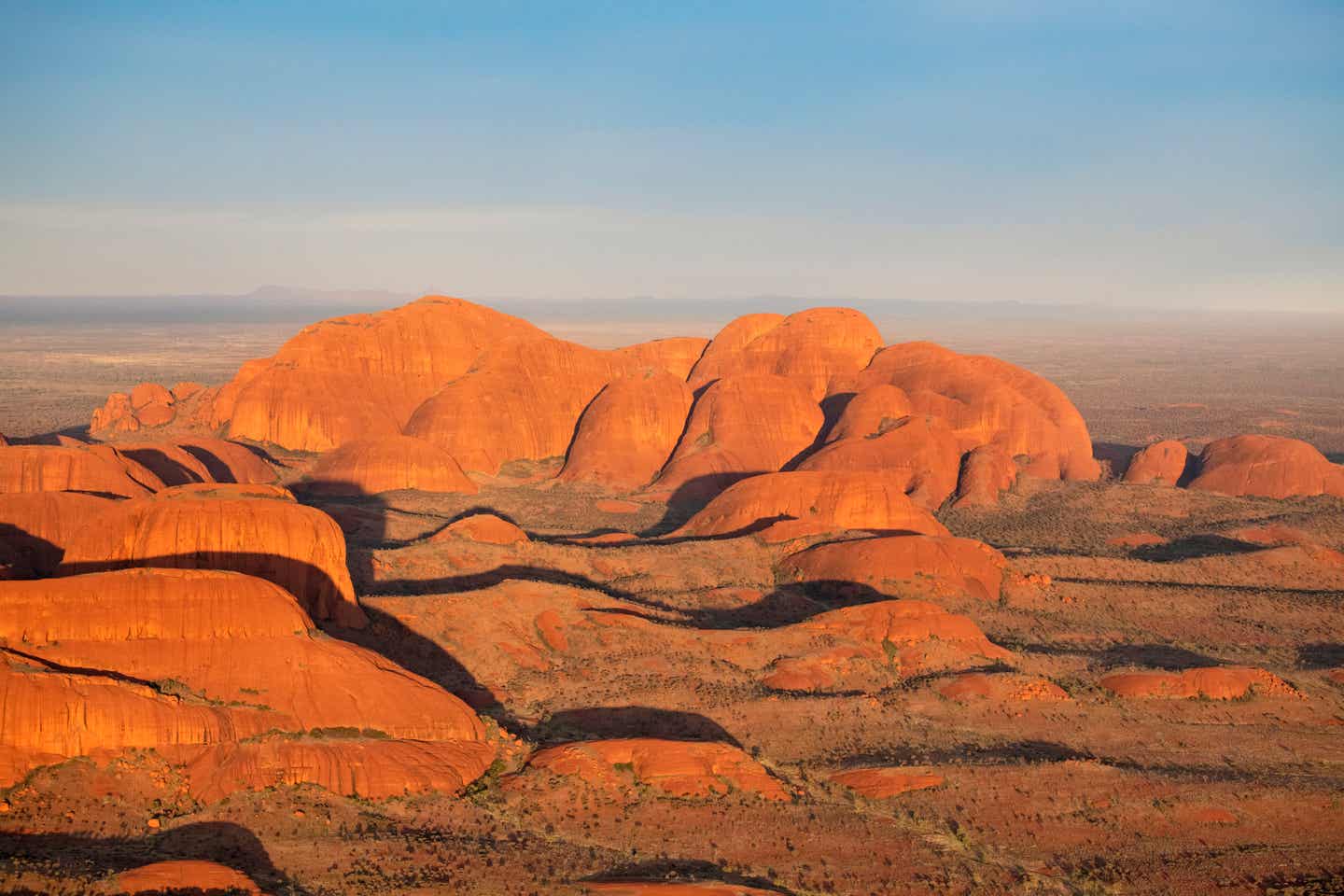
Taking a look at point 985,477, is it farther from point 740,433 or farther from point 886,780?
point 886,780

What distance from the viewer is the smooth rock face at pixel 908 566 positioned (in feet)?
162

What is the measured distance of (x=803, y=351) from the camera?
89.7 metres

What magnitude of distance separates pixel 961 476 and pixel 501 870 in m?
55.2

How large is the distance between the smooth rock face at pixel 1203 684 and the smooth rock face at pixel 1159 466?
43.3 m

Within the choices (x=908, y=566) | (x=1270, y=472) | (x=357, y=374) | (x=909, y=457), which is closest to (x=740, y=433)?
(x=909, y=457)

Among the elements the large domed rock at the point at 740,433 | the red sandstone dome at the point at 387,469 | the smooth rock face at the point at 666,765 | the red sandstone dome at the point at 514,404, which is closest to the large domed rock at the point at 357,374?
the red sandstone dome at the point at 514,404

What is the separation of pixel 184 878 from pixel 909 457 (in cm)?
5710

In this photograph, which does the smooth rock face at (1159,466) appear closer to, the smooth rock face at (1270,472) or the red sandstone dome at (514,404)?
the smooth rock face at (1270,472)

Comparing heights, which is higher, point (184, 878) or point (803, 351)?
point (803, 351)

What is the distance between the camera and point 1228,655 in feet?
145

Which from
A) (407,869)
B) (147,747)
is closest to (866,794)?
(407,869)

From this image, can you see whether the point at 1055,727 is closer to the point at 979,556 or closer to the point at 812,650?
the point at 812,650

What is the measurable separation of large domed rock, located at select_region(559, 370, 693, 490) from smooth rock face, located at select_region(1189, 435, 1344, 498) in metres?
37.5

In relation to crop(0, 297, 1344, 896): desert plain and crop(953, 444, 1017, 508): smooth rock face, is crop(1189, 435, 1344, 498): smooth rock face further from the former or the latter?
crop(953, 444, 1017, 508): smooth rock face
